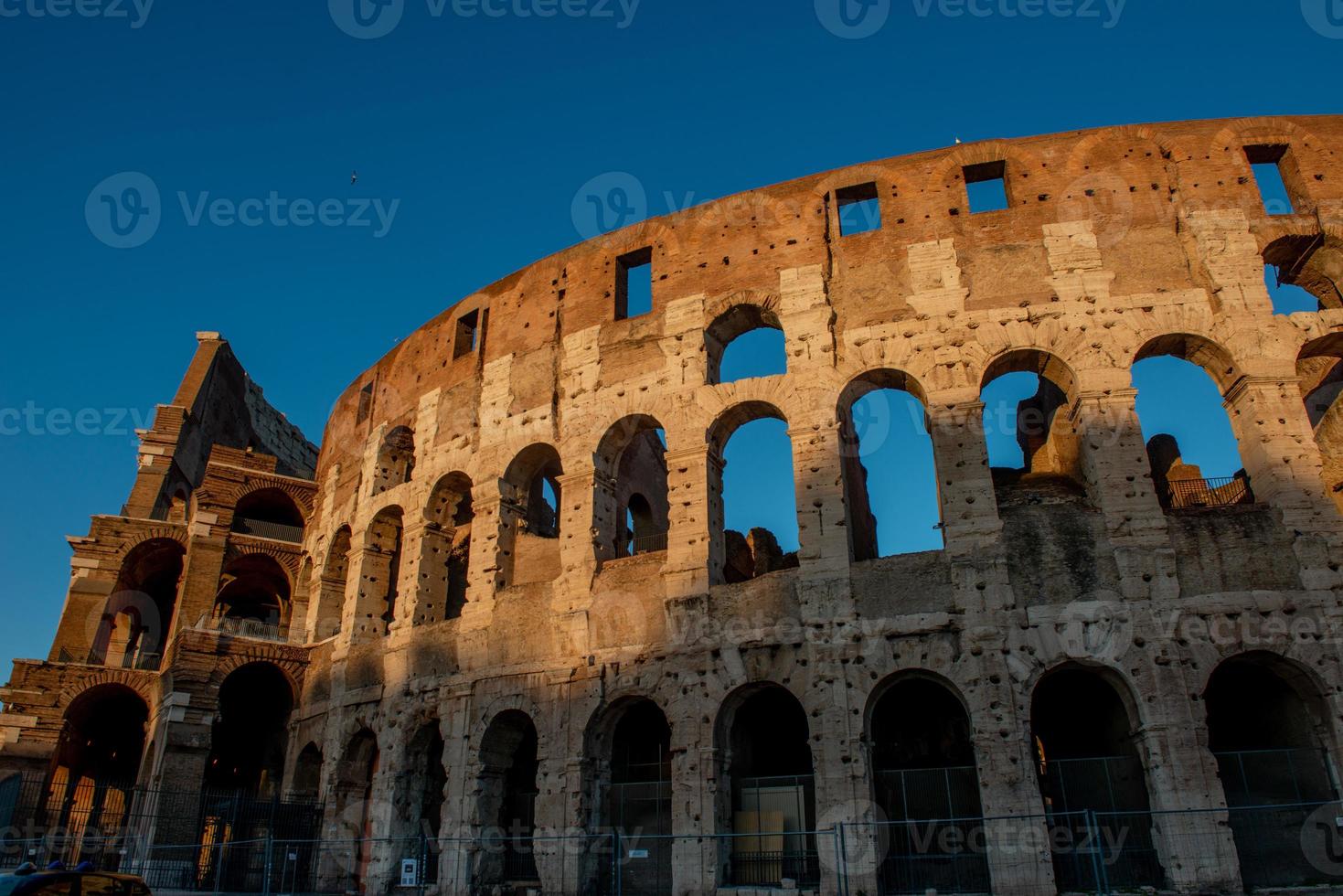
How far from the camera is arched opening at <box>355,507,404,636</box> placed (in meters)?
19.7

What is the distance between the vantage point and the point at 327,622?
69.7 ft

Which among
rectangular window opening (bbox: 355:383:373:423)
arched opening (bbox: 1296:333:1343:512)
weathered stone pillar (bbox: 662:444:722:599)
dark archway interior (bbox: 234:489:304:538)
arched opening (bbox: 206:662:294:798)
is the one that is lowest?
arched opening (bbox: 206:662:294:798)

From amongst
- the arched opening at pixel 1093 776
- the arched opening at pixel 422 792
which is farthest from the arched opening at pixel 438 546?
the arched opening at pixel 1093 776

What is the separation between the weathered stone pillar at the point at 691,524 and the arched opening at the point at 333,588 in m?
9.00

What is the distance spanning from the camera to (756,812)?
45.4 ft

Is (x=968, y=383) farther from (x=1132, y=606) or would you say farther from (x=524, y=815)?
(x=524, y=815)

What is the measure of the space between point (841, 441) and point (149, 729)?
17.0 metres

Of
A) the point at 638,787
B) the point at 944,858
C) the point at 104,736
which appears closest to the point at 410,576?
the point at 638,787

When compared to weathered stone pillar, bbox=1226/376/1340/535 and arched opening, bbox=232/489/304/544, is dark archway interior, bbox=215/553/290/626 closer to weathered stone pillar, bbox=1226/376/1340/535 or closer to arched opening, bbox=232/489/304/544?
arched opening, bbox=232/489/304/544

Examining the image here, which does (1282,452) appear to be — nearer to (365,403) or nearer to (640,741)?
(640,741)

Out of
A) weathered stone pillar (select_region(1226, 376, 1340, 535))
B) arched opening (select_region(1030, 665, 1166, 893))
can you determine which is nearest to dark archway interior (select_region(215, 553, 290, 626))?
arched opening (select_region(1030, 665, 1166, 893))

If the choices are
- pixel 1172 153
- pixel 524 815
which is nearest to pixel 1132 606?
pixel 1172 153

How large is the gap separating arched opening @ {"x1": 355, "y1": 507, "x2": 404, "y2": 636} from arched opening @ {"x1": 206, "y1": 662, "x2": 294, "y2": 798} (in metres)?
4.61

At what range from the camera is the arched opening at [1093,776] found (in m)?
12.2
